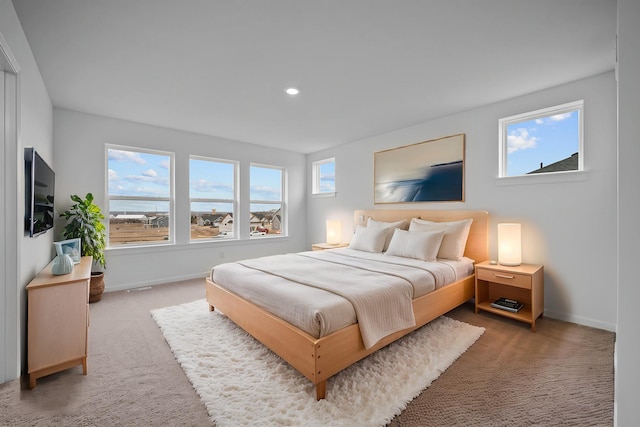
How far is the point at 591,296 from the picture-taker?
2771 millimetres

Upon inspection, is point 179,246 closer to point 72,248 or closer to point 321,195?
point 72,248

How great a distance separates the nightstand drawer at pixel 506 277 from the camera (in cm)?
275

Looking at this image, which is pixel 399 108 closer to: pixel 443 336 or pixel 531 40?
pixel 531 40

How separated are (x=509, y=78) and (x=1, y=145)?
165 inches

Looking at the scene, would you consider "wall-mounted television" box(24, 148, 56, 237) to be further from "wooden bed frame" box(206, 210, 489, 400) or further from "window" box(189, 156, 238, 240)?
"window" box(189, 156, 238, 240)

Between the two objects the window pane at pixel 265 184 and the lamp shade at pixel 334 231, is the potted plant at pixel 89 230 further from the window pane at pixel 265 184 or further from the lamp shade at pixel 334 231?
the lamp shade at pixel 334 231

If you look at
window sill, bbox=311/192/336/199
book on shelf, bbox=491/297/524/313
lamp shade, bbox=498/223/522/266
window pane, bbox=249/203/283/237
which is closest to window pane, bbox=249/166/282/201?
window pane, bbox=249/203/283/237

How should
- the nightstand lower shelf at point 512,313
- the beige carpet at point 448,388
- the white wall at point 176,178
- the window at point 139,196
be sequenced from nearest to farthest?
the beige carpet at point 448,388 → the nightstand lower shelf at point 512,313 → the white wall at point 176,178 → the window at point 139,196

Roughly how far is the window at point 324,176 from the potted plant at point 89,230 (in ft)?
12.5

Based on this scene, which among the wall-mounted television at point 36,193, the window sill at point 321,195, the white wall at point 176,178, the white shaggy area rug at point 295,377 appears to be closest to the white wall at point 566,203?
the white shaggy area rug at point 295,377

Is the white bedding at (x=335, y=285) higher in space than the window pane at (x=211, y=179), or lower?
lower

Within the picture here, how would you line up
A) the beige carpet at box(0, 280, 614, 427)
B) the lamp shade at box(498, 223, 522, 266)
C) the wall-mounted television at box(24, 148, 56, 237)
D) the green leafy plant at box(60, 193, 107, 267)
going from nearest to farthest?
the beige carpet at box(0, 280, 614, 427), the wall-mounted television at box(24, 148, 56, 237), the lamp shade at box(498, 223, 522, 266), the green leafy plant at box(60, 193, 107, 267)

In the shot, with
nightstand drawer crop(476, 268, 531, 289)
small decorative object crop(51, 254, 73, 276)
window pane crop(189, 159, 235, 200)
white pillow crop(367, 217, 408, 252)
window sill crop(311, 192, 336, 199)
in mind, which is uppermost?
window pane crop(189, 159, 235, 200)

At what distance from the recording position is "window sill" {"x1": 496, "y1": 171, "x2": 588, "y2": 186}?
2.80m
